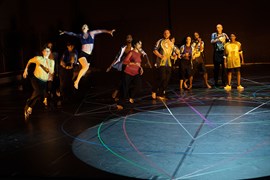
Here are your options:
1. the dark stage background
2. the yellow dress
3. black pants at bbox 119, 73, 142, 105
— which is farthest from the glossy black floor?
the dark stage background

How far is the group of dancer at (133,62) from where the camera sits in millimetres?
8547

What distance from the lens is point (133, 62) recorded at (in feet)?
29.2

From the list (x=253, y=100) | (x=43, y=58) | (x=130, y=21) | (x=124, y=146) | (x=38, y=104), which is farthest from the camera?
(x=130, y=21)

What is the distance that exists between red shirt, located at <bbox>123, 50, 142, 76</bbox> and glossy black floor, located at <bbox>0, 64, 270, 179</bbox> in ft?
2.80

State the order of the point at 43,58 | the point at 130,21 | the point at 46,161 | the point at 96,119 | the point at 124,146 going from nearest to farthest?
the point at 46,161, the point at 124,146, the point at 96,119, the point at 43,58, the point at 130,21

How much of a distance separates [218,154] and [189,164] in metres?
0.58

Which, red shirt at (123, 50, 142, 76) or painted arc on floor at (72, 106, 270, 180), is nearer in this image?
painted arc on floor at (72, 106, 270, 180)

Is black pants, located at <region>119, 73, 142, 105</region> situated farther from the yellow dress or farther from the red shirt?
the yellow dress

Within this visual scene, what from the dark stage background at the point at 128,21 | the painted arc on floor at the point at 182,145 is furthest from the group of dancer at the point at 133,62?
the dark stage background at the point at 128,21

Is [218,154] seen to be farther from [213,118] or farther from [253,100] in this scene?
[253,100]

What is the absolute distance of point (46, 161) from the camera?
17.0ft

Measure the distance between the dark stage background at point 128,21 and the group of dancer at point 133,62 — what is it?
310 inches

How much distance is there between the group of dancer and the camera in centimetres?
855

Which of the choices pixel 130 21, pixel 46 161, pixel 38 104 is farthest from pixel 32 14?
pixel 46 161
